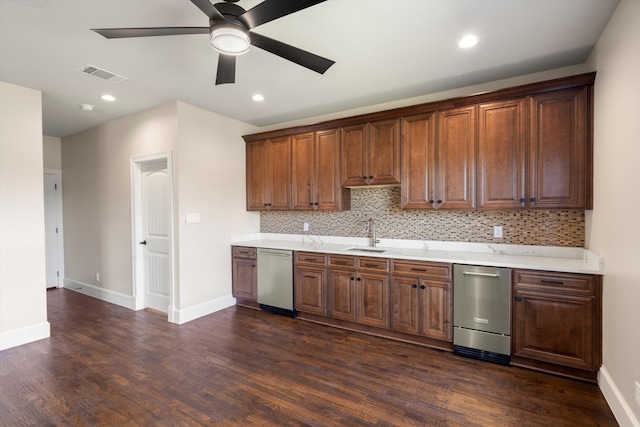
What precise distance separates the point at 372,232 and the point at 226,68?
2.57 metres

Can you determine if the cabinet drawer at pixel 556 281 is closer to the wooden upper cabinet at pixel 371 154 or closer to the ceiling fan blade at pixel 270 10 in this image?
the wooden upper cabinet at pixel 371 154

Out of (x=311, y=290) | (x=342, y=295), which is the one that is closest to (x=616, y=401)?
(x=342, y=295)

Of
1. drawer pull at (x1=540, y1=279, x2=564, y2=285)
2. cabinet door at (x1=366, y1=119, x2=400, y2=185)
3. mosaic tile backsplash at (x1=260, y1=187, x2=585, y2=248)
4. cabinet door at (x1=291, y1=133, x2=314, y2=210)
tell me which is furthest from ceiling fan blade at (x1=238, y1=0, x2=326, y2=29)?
drawer pull at (x1=540, y1=279, x2=564, y2=285)

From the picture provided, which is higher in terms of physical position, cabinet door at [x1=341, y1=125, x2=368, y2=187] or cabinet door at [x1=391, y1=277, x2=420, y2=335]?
cabinet door at [x1=341, y1=125, x2=368, y2=187]

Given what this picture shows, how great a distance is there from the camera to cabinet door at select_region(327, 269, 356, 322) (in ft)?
11.5

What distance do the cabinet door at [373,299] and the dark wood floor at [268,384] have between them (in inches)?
8.2

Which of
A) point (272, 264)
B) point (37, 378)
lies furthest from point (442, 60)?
point (37, 378)

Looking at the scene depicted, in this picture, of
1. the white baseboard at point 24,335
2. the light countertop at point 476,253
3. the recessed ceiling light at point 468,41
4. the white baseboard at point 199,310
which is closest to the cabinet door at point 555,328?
the light countertop at point 476,253

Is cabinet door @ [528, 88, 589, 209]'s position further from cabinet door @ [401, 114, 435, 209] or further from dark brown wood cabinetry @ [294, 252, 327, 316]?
dark brown wood cabinetry @ [294, 252, 327, 316]

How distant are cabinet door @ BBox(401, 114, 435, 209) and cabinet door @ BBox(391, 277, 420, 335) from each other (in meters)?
0.84

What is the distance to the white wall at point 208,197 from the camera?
3.85 metres

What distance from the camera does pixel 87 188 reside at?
501 cm

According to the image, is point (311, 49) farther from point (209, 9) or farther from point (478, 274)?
point (478, 274)

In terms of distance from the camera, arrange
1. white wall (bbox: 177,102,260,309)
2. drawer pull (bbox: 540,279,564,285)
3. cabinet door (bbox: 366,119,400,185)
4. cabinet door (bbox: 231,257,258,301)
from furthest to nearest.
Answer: cabinet door (bbox: 231,257,258,301) → white wall (bbox: 177,102,260,309) → cabinet door (bbox: 366,119,400,185) → drawer pull (bbox: 540,279,564,285)
